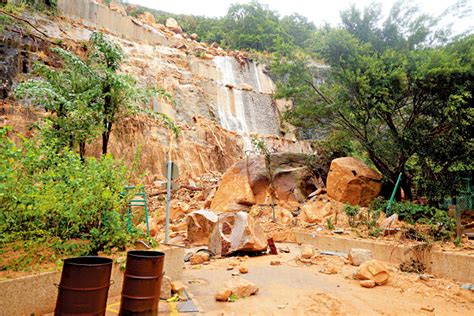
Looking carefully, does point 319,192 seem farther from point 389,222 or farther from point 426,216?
point 389,222

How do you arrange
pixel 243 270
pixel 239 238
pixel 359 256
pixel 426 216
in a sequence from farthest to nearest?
pixel 426 216 → pixel 239 238 → pixel 359 256 → pixel 243 270

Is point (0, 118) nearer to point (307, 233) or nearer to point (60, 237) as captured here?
point (60, 237)

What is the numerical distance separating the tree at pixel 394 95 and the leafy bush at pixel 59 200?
807 cm

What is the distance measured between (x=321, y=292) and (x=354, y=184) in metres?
6.54

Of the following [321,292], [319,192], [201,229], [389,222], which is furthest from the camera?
[319,192]

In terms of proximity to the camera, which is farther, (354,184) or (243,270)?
(354,184)

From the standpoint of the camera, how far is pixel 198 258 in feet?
22.6

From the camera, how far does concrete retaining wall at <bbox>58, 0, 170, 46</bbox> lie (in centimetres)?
2518

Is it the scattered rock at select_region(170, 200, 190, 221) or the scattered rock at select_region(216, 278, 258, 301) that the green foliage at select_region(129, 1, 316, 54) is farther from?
the scattered rock at select_region(216, 278, 258, 301)

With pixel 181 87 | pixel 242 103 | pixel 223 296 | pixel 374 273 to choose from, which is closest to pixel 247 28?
pixel 242 103

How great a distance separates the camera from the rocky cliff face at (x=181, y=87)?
1767cm

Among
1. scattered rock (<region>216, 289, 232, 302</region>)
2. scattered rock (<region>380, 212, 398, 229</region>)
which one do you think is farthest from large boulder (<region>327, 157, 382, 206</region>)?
scattered rock (<region>216, 289, 232, 302</region>)

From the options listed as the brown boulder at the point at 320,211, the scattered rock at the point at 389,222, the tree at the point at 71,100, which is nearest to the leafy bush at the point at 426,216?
the scattered rock at the point at 389,222

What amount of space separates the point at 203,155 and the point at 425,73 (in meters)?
13.8
